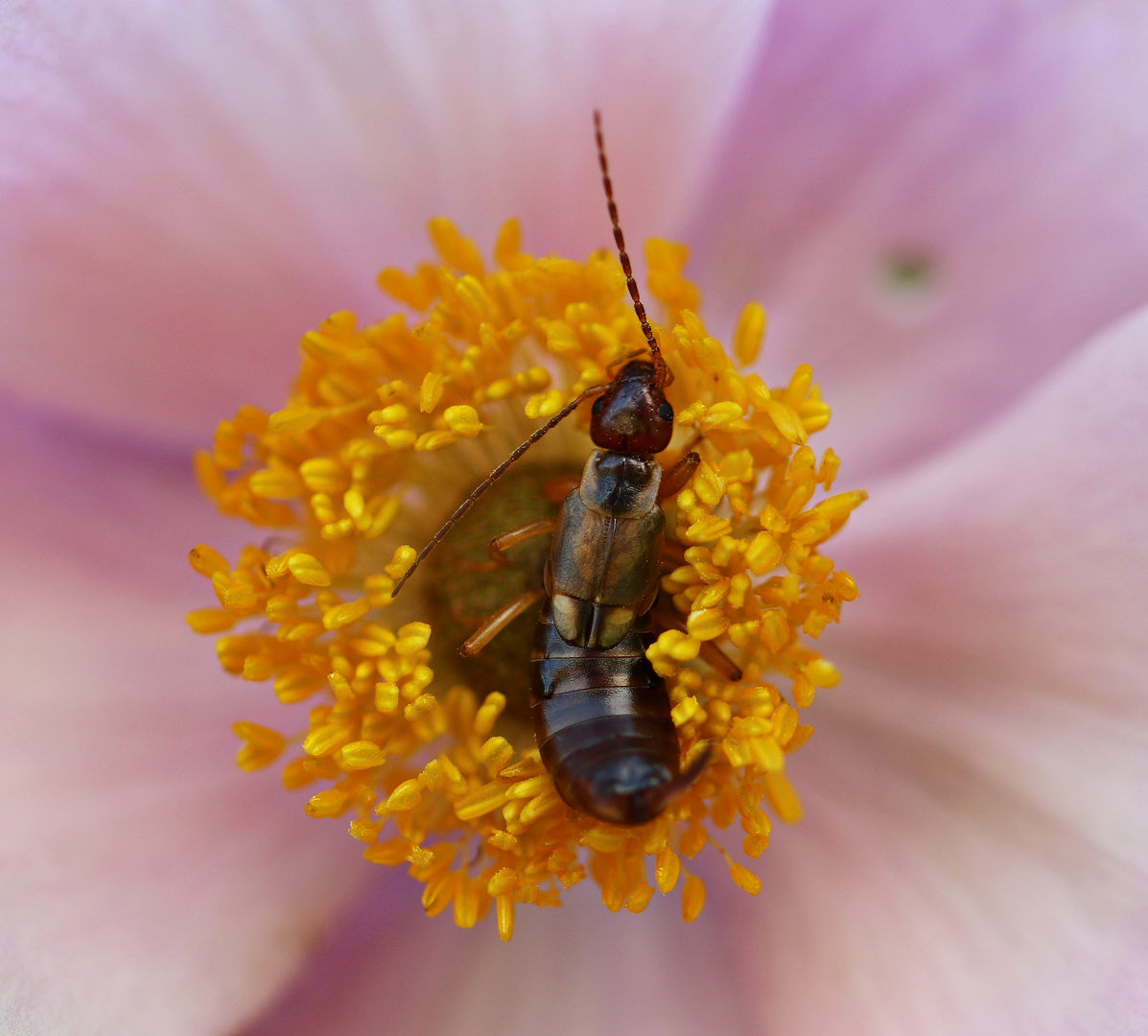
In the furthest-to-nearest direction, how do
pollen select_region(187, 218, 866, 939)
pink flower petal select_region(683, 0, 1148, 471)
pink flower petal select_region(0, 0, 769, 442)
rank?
1. pink flower petal select_region(683, 0, 1148, 471)
2. pink flower petal select_region(0, 0, 769, 442)
3. pollen select_region(187, 218, 866, 939)

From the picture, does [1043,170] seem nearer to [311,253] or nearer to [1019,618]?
[1019,618]

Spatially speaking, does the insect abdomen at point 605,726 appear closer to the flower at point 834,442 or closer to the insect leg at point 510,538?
the insect leg at point 510,538

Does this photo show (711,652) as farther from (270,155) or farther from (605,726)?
(270,155)

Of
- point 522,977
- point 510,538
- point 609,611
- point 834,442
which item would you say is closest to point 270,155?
point 510,538

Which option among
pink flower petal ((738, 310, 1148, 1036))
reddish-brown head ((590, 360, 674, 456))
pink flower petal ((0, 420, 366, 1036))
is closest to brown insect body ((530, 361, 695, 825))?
reddish-brown head ((590, 360, 674, 456))

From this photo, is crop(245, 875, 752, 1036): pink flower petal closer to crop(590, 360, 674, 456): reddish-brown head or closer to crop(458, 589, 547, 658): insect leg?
crop(458, 589, 547, 658): insect leg

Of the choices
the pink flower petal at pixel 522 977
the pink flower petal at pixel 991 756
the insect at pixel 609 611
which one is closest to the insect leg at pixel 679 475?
the insect at pixel 609 611
